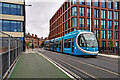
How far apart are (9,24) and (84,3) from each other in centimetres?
2695

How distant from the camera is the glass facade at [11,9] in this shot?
32.5 metres

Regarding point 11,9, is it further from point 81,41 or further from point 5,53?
point 5,53

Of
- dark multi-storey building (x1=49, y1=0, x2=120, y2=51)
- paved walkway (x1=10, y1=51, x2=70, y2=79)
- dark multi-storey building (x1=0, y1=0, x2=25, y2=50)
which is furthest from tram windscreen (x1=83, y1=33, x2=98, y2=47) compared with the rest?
dark multi-storey building (x1=49, y1=0, x2=120, y2=51)

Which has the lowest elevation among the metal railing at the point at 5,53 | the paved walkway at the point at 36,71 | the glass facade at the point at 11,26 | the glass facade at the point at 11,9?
the paved walkway at the point at 36,71

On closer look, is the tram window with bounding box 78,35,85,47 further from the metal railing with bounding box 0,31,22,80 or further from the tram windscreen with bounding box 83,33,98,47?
the metal railing with bounding box 0,31,22,80

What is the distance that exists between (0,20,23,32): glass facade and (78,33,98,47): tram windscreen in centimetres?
2116

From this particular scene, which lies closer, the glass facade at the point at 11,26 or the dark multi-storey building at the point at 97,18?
the glass facade at the point at 11,26

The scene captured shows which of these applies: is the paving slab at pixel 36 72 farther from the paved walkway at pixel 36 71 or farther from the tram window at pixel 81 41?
the tram window at pixel 81 41

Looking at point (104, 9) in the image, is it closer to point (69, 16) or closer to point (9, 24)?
point (69, 16)

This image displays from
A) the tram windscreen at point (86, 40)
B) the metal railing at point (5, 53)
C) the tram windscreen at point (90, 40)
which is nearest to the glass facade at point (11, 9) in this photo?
the tram windscreen at point (86, 40)

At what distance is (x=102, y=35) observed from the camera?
48938 mm

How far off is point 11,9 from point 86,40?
2382 centimetres

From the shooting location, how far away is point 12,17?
1316 inches

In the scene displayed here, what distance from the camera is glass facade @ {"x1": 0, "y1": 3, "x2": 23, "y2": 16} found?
3255cm
